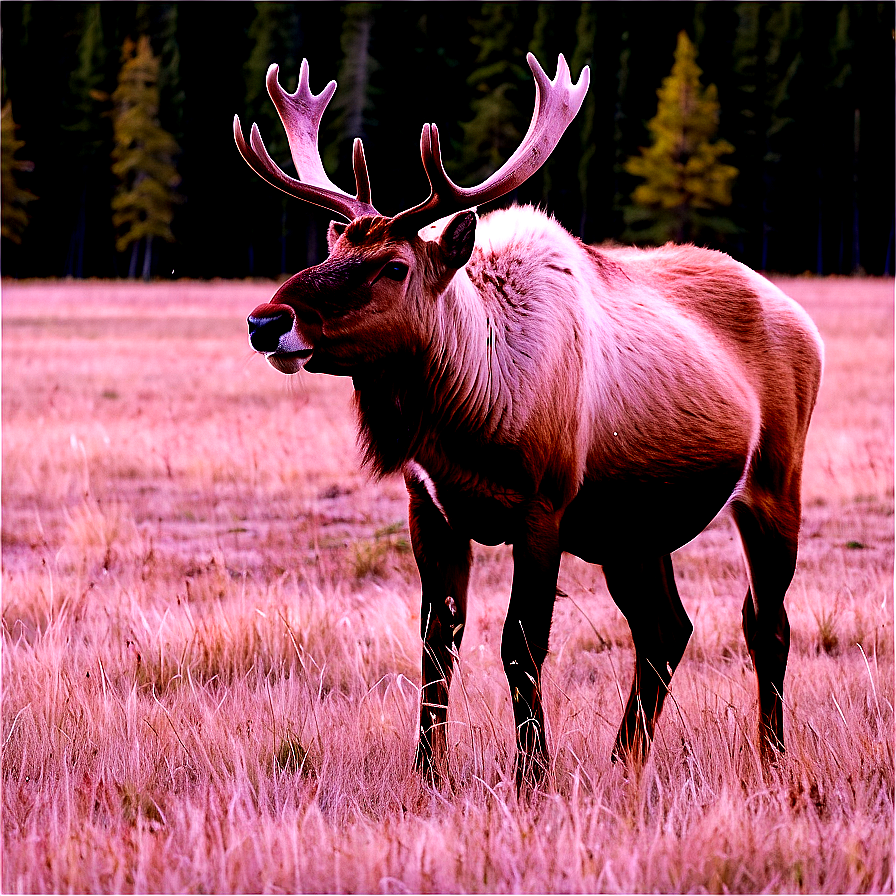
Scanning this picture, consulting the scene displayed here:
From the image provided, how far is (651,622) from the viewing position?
515 cm

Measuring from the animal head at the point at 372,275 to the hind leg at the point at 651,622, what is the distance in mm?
1646

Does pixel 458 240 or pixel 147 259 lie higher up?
pixel 458 240

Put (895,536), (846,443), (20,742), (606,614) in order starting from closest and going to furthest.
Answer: (20,742), (606,614), (895,536), (846,443)

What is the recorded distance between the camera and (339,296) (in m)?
3.85

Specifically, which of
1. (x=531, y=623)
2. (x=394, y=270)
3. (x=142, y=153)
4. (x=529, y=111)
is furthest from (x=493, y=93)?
(x=531, y=623)

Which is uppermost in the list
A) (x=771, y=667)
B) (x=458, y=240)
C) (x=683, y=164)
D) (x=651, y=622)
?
(x=683, y=164)

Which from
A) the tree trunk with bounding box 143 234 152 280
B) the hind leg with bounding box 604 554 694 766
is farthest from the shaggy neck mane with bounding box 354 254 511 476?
the tree trunk with bounding box 143 234 152 280

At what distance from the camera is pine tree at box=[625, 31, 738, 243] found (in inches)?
1973

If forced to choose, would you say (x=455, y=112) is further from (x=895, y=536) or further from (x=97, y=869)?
(x=97, y=869)

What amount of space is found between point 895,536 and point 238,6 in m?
48.7

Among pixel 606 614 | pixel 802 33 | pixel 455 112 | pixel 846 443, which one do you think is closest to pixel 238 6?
pixel 455 112

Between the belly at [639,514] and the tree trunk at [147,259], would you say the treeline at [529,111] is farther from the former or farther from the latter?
the belly at [639,514]

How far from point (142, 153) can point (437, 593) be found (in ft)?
162

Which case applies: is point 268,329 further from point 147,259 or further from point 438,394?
point 147,259
